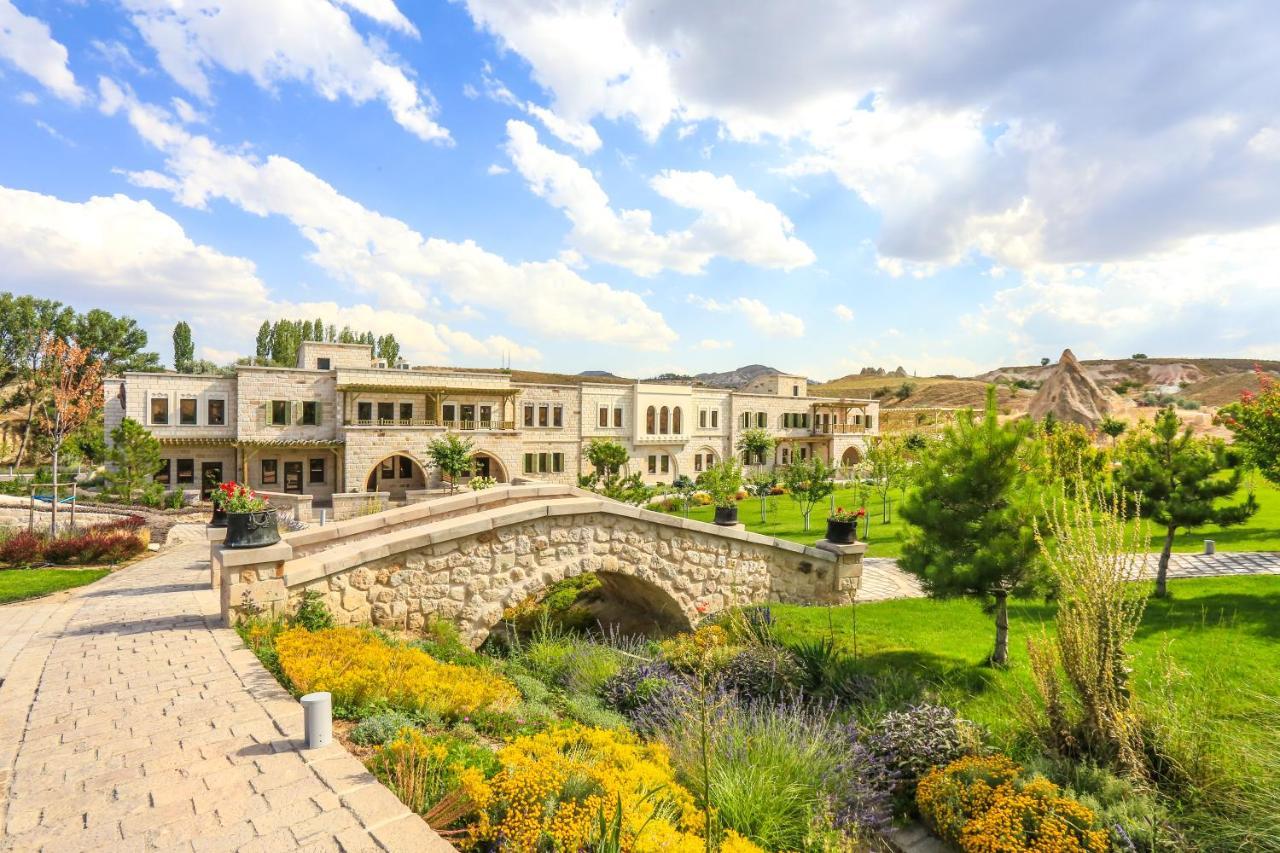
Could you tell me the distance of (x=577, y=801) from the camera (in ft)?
13.9

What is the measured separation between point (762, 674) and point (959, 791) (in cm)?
358

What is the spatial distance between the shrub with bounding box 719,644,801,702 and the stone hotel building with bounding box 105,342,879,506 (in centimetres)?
2661

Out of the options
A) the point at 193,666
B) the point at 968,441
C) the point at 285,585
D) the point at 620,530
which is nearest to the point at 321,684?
the point at 193,666

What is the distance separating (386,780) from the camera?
4.48 m

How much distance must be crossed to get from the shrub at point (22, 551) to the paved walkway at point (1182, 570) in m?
20.2

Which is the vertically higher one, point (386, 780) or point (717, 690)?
point (386, 780)

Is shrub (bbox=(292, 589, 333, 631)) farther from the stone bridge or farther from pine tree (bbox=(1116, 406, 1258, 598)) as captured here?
pine tree (bbox=(1116, 406, 1258, 598))

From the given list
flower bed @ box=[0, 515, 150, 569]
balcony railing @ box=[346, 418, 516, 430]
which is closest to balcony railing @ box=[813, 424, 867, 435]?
balcony railing @ box=[346, 418, 516, 430]

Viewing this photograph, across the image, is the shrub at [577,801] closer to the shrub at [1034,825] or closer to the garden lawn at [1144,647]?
the shrub at [1034,825]

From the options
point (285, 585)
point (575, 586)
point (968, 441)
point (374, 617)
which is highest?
point (968, 441)

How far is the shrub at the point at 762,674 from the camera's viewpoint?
332 inches

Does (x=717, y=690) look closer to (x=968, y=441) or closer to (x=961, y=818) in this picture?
(x=961, y=818)

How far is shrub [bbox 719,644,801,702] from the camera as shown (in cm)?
842

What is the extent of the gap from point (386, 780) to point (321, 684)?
180 centimetres
